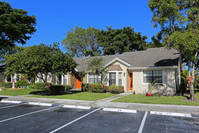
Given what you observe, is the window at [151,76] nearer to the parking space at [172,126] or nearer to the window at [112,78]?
the window at [112,78]

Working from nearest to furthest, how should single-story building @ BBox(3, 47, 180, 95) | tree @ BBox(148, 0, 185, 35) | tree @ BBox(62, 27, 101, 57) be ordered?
1. tree @ BBox(148, 0, 185, 35)
2. single-story building @ BBox(3, 47, 180, 95)
3. tree @ BBox(62, 27, 101, 57)

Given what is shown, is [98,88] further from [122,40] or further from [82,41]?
[82,41]

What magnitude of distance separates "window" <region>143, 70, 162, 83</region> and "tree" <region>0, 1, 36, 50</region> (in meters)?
18.9

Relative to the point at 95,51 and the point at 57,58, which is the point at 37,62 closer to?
the point at 57,58

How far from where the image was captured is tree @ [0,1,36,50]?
23.2 metres

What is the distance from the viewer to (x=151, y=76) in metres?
18.4

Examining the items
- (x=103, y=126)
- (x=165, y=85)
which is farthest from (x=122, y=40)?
(x=103, y=126)

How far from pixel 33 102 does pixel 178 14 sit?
45.1 ft

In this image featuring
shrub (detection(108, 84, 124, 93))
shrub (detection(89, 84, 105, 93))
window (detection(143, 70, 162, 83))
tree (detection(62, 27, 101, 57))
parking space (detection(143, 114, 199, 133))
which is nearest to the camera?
parking space (detection(143, 114, 199, 133))

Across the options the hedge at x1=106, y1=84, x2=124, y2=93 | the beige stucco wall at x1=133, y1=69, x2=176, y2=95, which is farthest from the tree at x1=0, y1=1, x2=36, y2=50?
the beige stucco wall at x1=133, y1=69, x2=176, y2=95

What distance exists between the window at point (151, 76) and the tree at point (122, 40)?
66.4 ft

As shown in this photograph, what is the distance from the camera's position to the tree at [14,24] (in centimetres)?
2319

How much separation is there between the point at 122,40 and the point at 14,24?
78.9ft

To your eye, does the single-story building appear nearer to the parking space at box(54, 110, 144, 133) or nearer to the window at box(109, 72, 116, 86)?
the window at box(109, 72, 116, 86)
